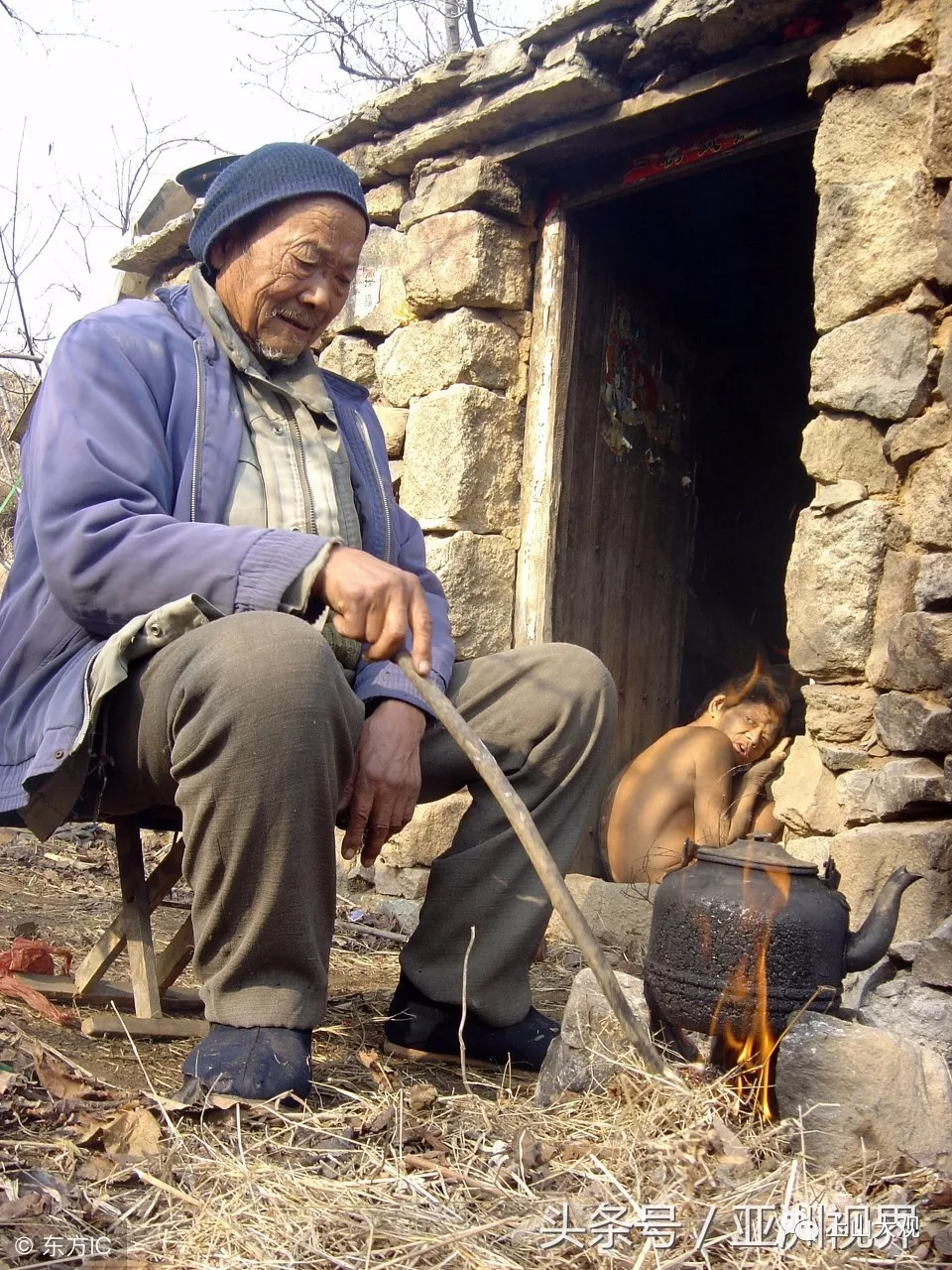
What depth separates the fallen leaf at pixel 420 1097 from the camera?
6.56 ft

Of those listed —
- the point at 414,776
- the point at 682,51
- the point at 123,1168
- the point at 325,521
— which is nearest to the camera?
the point at 123,1168

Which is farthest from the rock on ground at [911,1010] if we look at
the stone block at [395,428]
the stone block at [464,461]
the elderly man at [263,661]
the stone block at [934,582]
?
the stone block at [395,428]

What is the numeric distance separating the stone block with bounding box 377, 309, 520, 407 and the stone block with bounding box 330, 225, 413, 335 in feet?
0.43

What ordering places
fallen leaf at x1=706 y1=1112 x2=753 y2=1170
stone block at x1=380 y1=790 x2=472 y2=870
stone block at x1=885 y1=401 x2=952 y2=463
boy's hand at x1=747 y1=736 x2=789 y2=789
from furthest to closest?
boy's hand at x1=747 y1=736 x2=789 y2=789, stone block at x1=380 y1=790 x2=472 y2=870, stone block at x1=885 y1=401 x2=952 y2=463, fallen leaf at x1=706 y1=1112 x2=753 y2=1170

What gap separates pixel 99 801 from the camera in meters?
2.19

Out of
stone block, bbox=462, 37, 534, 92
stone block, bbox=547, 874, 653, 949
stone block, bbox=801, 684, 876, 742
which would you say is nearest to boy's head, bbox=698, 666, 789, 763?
stone block, bbox=547, 874, 653, 949

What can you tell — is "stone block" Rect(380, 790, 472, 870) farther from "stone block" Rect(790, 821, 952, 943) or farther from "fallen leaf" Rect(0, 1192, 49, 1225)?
"fallen leaf" Rect(0, 1192, 49, 1225)

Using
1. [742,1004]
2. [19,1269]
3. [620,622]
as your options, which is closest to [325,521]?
[742,1004]

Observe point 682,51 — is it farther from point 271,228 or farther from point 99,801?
point 99,801

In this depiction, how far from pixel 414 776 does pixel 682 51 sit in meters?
2.54

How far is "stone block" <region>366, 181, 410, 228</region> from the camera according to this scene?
14.9ft

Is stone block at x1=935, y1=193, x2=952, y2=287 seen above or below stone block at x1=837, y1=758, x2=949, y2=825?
above

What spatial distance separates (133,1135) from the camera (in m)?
1.79

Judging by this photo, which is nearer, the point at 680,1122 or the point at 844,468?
the point at 680,1122
